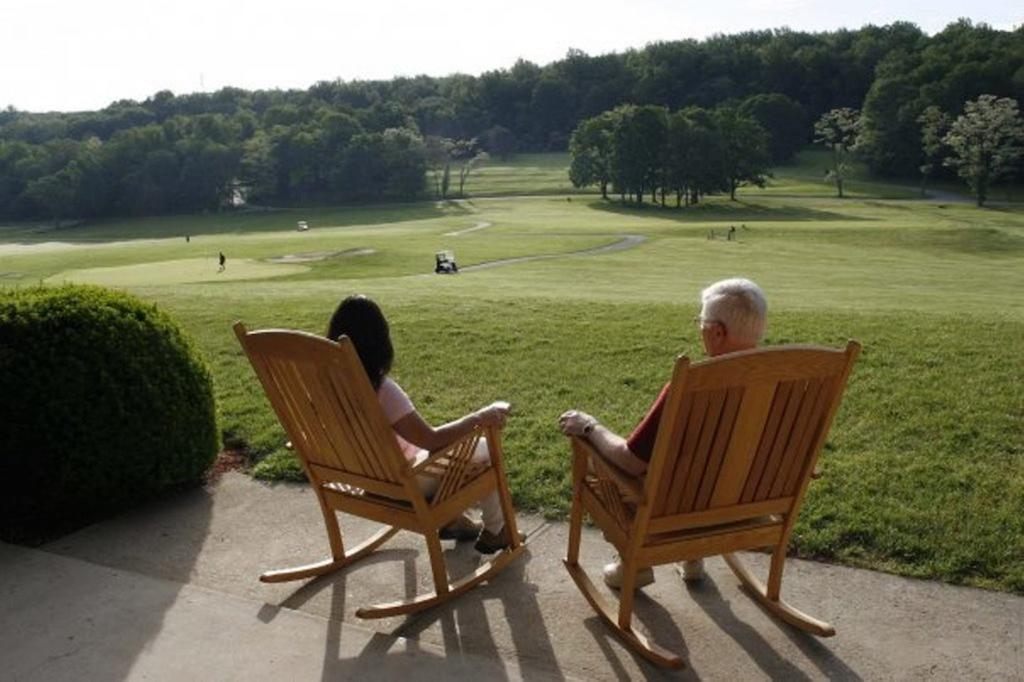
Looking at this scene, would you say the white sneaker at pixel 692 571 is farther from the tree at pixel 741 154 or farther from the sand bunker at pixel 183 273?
the tree at pixel 741 154

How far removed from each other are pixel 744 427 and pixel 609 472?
70cm

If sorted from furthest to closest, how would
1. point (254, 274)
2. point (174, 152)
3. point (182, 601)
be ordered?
point (174, 152)
point (254, 274)
point (182, 601)

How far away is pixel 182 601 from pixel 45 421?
1.61 meters

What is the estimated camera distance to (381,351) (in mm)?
4473

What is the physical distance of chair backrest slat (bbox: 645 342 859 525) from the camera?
3.55m

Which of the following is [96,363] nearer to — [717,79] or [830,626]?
[830,626]

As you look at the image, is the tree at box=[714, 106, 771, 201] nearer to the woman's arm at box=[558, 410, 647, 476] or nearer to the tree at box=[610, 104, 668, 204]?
the tree at box=[610, 104, 668, 204]

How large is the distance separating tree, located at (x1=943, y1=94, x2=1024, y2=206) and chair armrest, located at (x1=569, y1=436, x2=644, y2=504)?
79.5 m

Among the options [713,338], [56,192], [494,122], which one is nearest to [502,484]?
[713,338]

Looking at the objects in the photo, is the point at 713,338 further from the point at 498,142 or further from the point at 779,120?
the point at 498,142

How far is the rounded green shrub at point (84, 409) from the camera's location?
5.26 m

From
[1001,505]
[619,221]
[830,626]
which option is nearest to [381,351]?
[830,626]

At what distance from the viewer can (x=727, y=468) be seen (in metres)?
3.84

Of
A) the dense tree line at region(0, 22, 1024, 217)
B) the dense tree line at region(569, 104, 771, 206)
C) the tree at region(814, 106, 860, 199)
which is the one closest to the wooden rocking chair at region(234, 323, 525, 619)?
the dense tree line at region(569, 104, 771, 206)
